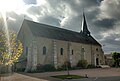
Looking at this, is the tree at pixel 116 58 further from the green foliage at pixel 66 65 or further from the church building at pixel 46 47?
the green foliage at pixel 66 65

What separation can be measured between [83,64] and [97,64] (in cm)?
945

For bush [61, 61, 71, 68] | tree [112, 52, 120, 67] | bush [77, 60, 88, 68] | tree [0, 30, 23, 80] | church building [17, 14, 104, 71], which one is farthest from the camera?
tree [112, 52, 120, 67]

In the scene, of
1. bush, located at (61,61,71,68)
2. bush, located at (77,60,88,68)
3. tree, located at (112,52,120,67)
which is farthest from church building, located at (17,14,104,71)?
tree, located at (112,52,120,67)

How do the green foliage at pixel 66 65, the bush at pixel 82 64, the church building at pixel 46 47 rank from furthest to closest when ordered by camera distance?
1. the bush at pixel 82 64
2. the green foliage at pixel 66 65
3. the church building at pixel 46 47

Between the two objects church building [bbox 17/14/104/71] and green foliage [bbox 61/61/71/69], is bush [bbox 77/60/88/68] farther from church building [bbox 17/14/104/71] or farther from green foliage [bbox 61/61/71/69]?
green foliage [bbox 61/61/71/69]

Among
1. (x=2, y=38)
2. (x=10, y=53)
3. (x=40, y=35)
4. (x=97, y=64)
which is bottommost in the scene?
(x=97, y=64)

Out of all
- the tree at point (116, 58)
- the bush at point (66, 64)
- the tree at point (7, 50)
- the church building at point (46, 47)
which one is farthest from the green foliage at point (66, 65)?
the tree at point (7, 50)

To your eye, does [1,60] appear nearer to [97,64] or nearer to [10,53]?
[10,53]

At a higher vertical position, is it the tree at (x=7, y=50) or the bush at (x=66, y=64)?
the tree at (x=7, y=50)

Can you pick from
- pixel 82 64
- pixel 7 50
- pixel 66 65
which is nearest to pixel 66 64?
pixel 66 65

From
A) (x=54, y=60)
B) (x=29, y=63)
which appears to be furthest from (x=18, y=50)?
(x=54, y=60)

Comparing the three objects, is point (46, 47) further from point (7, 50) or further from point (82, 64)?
point (7, 50)

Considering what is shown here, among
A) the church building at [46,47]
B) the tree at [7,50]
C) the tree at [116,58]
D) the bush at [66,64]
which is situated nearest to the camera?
the tree at [7,50]

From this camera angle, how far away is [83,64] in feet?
132
